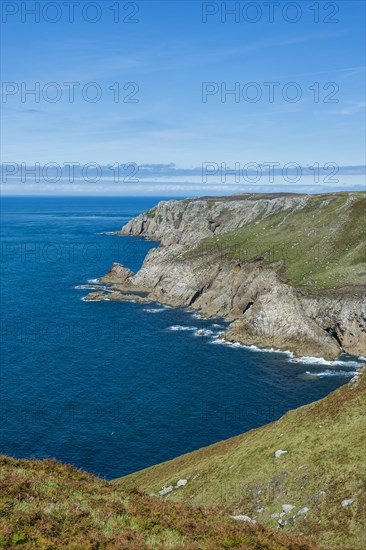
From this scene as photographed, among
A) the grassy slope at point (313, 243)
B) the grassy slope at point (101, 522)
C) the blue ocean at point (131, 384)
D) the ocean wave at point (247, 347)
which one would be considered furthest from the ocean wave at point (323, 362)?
the grassy slope at point (101, 522)

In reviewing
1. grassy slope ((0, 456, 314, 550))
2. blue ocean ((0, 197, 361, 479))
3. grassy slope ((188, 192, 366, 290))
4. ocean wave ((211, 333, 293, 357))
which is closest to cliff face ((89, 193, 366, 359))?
grassy slope ((188, 192, 366, 290))

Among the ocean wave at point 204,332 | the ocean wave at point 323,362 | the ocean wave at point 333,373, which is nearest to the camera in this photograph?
the ocean wave at point 333,373

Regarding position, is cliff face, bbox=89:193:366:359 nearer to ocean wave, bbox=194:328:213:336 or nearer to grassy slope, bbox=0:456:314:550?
ocean wave, bbox=194:328:213:336

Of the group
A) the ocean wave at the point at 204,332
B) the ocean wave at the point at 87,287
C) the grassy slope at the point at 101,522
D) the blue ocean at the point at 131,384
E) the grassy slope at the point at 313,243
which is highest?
the grassy slope at the point at 313,243

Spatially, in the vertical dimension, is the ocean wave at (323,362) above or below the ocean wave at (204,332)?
below

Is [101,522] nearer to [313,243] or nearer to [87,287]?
[313,243]

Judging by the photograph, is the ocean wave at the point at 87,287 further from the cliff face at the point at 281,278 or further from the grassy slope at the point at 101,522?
the grassy slope at the point at 101,522
